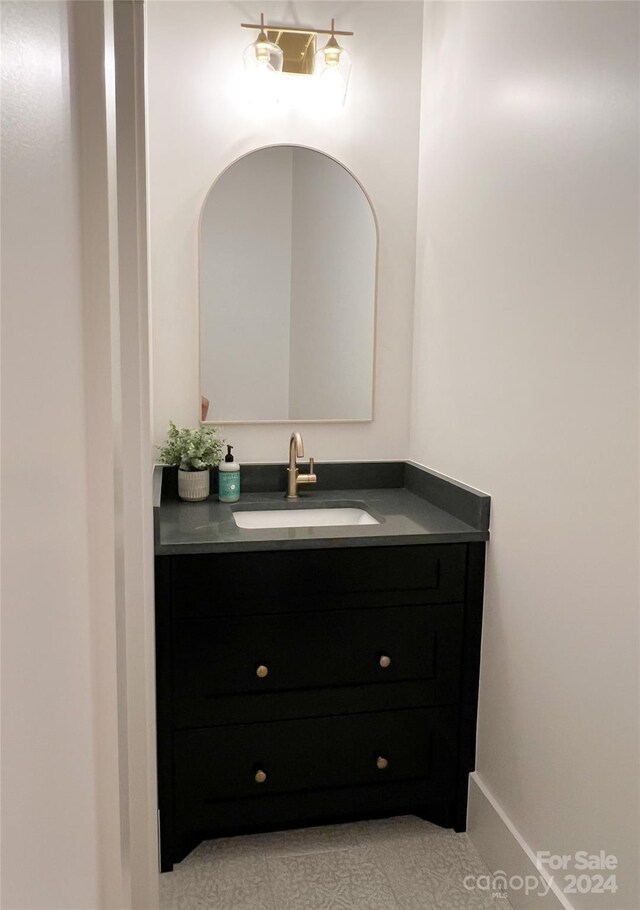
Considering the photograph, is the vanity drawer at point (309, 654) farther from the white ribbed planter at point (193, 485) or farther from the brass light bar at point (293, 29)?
the brass light bar at point (293, 29)

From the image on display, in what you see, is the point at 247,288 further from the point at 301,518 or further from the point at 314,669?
the point at 314,669

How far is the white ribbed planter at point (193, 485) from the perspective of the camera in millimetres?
2371

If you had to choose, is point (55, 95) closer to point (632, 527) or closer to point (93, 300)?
point (93, 300)

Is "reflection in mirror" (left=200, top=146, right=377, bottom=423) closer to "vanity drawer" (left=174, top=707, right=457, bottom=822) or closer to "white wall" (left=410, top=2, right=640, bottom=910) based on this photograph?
"white wall" (left=410, top=2, right=640, bottom=910)

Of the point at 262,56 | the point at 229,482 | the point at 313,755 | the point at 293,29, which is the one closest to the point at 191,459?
the point at 229,482

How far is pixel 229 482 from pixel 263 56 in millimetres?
1327

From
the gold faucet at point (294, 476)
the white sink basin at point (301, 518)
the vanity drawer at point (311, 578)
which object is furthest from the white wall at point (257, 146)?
the vanity drawer at point (311, 578)

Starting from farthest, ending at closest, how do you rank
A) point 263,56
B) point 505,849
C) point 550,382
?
point 263,56 < point 505,849 < point 550,382

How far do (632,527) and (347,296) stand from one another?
141 centimetres

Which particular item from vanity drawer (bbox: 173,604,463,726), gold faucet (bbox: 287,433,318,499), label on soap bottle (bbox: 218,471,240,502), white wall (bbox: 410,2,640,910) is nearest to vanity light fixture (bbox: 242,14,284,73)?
white wall (bbox: 410,2,640,910)

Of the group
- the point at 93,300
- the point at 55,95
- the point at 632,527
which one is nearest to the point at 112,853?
the point at 93,300

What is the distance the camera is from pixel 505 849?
1.95m

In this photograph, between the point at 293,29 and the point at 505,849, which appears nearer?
the point at 505,849

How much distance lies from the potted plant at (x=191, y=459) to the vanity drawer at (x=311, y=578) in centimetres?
47
